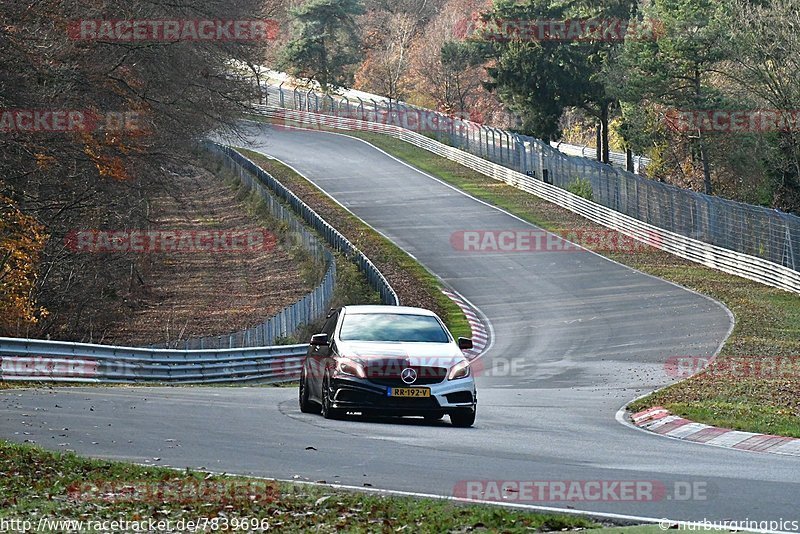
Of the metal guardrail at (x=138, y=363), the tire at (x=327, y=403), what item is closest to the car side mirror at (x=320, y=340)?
the tire at (x=327, y=403)

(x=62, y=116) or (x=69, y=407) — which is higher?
(x=62, y=116)

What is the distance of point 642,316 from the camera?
37.3 metres

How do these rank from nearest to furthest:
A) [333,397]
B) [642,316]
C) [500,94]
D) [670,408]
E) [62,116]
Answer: [333,397], [670,408], [62,116], [642,316], [500,94]

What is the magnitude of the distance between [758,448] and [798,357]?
1464 centimetres

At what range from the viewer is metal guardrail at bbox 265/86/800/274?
4322 centimetres

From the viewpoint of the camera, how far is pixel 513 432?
50.3 ft

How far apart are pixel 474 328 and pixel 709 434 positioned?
20.7m

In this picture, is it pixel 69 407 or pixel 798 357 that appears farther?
pixel 798 357

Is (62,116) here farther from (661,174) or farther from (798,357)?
(661,174)

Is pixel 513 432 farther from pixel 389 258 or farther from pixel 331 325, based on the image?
pixel 389 258

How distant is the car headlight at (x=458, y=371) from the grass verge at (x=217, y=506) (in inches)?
231

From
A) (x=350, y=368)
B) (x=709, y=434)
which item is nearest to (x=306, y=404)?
(x=350, y=368)

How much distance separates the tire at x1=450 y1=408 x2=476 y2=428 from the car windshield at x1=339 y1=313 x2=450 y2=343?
119 centimetres

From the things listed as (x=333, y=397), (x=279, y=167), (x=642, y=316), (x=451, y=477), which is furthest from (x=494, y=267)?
(x=451, y=477)
